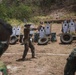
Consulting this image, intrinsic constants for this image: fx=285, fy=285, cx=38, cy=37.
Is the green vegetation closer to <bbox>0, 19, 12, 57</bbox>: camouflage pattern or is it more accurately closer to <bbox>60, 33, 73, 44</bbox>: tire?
<bbox>60, 33, 73, 44</bbox>: tire

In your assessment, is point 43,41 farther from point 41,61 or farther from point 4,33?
point 4,33

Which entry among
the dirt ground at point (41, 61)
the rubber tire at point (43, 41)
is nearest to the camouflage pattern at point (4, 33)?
the dirt ground at point (41, 61)

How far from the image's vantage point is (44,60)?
11.8 m

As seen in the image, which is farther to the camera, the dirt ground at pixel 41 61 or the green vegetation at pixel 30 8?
the green vegetation at pixel 30 8

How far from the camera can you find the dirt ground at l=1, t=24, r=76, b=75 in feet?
33.1

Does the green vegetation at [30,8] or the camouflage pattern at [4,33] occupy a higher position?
the green vegetation at [30,8]

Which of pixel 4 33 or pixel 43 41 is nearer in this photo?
pixel 4 33

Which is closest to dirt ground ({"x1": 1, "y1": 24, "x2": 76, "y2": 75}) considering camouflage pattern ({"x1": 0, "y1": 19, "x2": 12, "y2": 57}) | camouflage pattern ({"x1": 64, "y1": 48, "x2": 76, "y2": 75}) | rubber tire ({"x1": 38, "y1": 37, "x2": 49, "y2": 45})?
rubber tire ({"x1": 38, "y1": 37, "x2": 49, "y2": 45})

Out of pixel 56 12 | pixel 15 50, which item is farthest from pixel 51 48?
pixel 56 12

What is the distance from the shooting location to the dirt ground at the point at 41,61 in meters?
10.1

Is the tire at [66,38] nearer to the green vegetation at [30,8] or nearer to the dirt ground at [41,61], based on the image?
the dirt ground at [41,61]

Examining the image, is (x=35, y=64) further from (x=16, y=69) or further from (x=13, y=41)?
(x=13, y=41)

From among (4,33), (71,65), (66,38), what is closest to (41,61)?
(66,38)

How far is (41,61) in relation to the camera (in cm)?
1160
